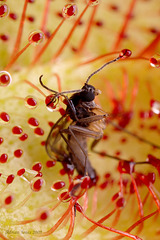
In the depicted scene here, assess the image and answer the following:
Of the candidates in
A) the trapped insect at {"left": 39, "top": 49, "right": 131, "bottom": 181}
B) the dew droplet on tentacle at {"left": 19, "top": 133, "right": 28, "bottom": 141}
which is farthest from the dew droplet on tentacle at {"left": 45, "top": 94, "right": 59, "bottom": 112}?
the dew droplet on tentacle at {"left": 19, "top": 133, "right": 28, "bottom": 141}

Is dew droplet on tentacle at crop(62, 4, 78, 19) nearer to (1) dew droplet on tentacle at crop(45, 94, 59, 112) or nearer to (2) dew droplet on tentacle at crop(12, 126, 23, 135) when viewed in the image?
(1) dew droplet on tentacle at crop(45, 94, 59, 112)

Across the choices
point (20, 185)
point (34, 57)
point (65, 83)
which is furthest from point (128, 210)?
point (34, 57)

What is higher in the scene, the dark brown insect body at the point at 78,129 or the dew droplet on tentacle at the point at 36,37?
the dew droplet on tentacle at the point at 36,37

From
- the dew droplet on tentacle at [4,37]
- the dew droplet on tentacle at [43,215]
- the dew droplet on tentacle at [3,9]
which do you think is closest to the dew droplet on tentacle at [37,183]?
the dew droplet on tentacle at [43,215]

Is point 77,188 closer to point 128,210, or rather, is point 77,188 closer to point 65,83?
point 128,210

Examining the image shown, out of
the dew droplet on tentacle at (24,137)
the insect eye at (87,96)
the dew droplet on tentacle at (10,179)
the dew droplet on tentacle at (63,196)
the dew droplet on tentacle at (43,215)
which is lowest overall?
the dew droplet on tentacle at (43,215)

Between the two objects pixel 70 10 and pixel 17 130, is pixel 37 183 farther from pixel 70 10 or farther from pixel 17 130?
pixel 70 10

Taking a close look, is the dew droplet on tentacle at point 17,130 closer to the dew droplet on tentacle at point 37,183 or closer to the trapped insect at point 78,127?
the trapped insect at point 78,127
